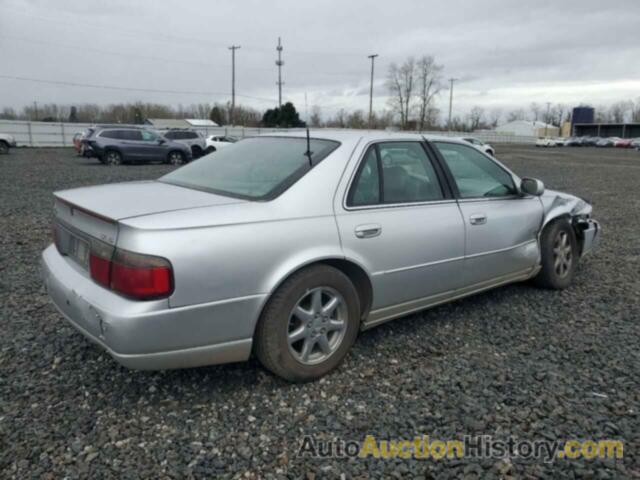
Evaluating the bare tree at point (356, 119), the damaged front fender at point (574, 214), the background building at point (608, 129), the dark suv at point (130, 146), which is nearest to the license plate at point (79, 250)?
the damaged front fender at point (574, 214)

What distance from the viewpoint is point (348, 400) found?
2.75m

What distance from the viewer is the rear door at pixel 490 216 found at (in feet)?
12.0

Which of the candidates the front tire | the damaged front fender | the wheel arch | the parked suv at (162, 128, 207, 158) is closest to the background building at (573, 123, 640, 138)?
the parked suv at (162, 128, 207, 158)

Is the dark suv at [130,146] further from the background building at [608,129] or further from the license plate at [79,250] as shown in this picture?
the background building at [608,129]

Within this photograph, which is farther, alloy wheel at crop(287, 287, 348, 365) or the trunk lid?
alloy wheel at crop(287, 287, 348, 365)

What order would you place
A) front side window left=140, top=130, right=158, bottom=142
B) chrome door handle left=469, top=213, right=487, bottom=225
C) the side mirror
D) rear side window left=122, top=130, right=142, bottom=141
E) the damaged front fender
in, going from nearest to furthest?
1. chrome door handle left=469, top=213, right=487, bottom=225
2. the side mirror
3. the damaged front fender
4. rear side window left=122, top=130, right=142, bottom=141
5. front side window left=140, top=130, right=158, bottom=142

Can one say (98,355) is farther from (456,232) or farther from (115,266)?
(456,232)

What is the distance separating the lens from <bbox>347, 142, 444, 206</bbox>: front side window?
3.11 m

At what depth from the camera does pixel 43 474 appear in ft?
6.98

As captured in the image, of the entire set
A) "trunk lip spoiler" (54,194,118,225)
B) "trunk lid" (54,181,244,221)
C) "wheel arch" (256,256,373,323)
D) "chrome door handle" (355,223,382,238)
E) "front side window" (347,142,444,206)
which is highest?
"front side window" (347,142,444,206)

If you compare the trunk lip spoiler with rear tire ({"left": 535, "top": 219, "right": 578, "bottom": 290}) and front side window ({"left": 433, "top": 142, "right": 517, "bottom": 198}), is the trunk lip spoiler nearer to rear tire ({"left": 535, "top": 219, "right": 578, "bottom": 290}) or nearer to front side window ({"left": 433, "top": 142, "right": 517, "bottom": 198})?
front side window ({"left": 433, "top": 142, "right": 517, "bottom": 198})

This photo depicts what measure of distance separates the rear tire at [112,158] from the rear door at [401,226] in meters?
18.8

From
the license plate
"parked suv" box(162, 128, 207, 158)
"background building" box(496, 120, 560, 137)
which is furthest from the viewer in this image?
"background building" box(496, 120, 560, 137)

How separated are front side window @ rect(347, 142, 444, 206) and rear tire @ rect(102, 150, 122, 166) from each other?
18849 mm
